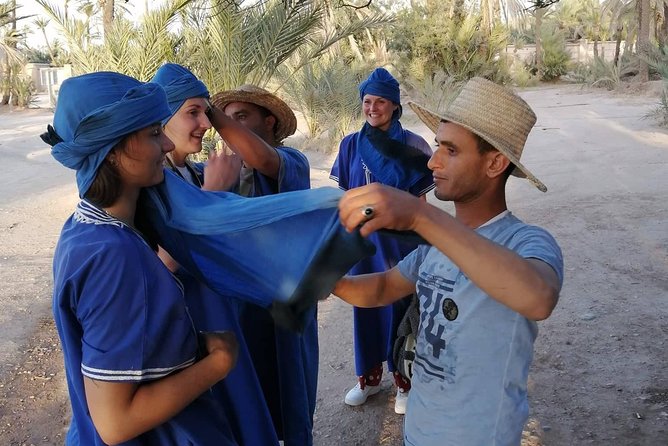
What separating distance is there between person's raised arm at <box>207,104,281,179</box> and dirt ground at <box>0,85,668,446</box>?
1.84 m

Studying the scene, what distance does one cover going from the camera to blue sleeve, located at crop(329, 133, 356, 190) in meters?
4.13

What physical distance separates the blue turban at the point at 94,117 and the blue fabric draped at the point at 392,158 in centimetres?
244

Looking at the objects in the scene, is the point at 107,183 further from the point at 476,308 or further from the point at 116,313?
the point at 476,308

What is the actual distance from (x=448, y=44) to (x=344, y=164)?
2045cm

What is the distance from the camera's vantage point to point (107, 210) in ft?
4.88

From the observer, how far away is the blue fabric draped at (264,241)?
152 cm

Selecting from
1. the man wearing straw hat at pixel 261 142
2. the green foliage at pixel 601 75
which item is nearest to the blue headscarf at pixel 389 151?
the man wearing straw hat at pixel 261 142

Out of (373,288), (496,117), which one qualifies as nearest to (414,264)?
(373,288)

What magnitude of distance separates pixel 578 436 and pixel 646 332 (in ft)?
5.19

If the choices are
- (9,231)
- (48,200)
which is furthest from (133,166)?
(48,200)

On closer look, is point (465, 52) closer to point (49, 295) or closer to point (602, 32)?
point (49, 295)

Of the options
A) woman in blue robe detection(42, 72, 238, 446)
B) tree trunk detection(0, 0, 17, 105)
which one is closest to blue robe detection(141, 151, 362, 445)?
woman in blue robe detection(42, 72, 238, 446)

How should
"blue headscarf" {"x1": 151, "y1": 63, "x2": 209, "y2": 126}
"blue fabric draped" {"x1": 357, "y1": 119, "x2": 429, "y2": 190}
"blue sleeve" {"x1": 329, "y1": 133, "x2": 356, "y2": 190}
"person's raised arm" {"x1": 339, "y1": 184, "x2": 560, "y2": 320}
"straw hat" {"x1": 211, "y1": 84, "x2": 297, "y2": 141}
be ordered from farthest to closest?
"blue sleeve" {"x1": 329, "y1": 133, "x2": 356, "y2": 190}
"blue fabric draped" {"x1": 357, "y1": 119, "x2": 429, "y2": 190}
"straw hat" {"x1": 211, "y1": 84, "x2": 297, "y2": 141}
"blue headscarf" {"x1": 151, "y1": 63, "x2": 209, "y2": 126}
"person's raised arm" {"x1": 339, "y1": 184, "x2": 560, "y2": 320}

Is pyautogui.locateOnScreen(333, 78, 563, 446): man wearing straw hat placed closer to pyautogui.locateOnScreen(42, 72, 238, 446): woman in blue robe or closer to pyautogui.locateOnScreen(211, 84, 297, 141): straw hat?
pyautogui.locateOnScreen(42, 72, 238, 446): woman in blue robe
